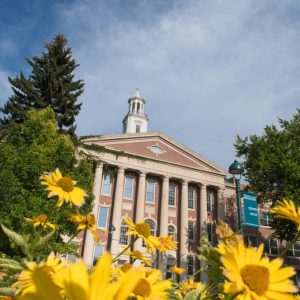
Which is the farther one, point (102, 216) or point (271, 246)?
point (271, 246)

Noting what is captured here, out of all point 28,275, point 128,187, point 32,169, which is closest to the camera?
point 28,275

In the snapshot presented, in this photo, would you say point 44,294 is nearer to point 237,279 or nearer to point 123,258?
point 237,279

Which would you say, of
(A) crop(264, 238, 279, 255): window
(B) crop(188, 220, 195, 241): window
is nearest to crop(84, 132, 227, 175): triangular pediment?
(B) crop(188, 220, 195, 241): window

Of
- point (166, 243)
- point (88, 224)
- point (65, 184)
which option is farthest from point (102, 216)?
point (88, 224)

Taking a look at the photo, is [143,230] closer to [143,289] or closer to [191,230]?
[143,289]

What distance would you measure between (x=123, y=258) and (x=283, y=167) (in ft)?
54.2

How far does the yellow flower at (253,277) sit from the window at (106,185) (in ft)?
105

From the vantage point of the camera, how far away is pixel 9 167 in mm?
15164

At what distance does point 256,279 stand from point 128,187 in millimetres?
32956

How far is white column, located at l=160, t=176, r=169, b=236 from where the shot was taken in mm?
32344

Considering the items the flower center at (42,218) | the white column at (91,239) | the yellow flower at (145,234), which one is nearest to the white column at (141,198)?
the white column at (91,239)

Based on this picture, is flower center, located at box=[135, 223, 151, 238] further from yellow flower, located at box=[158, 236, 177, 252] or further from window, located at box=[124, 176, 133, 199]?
window, located at box=[124, 176, 133, 199]

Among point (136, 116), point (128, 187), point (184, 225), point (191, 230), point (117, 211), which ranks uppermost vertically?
point (136, 116)

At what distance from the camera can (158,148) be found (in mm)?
36344
